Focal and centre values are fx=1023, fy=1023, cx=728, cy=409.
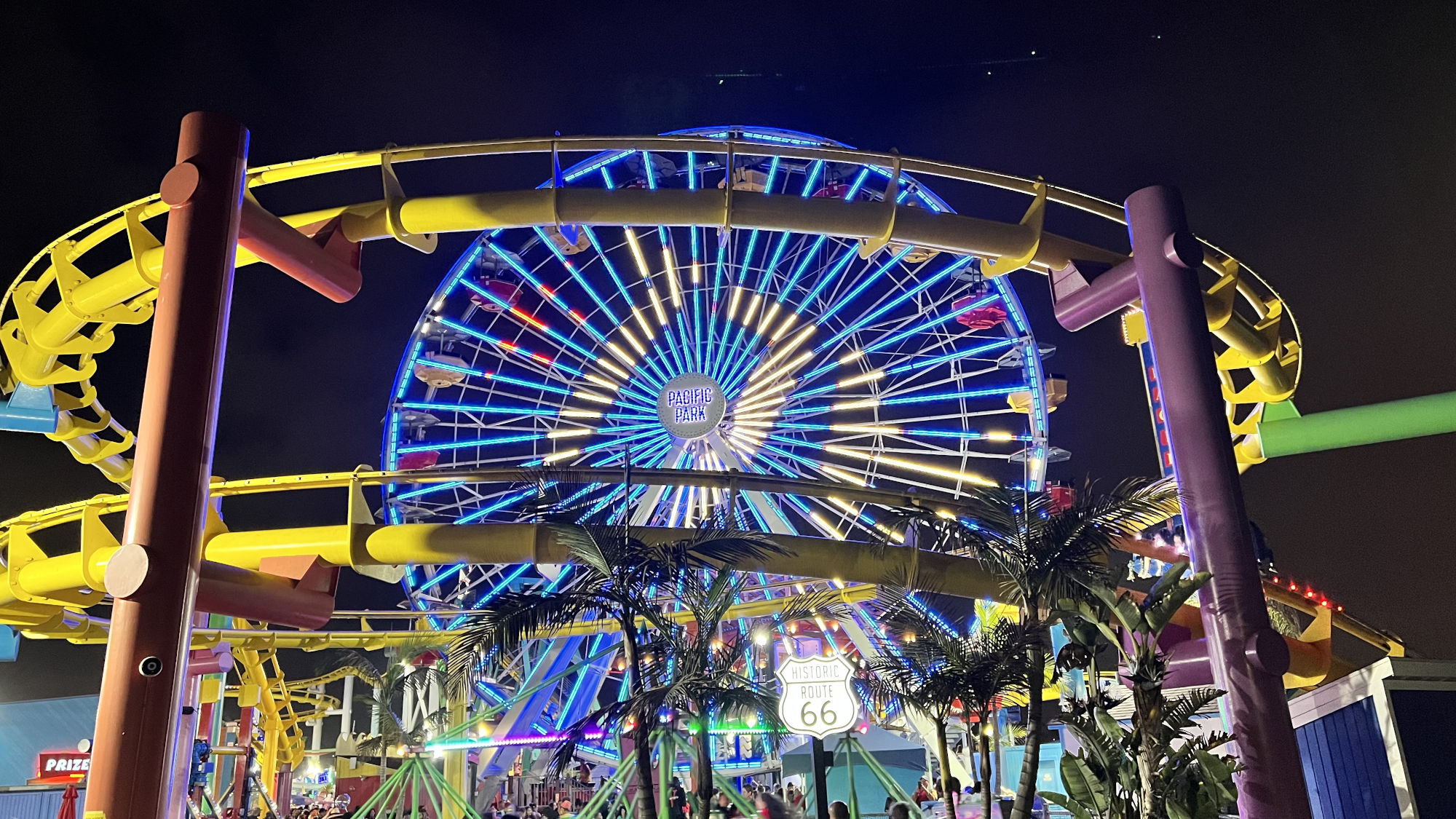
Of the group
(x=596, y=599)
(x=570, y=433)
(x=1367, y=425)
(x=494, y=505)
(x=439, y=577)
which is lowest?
(x=596, y=599)

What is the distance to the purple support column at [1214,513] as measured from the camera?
6.02 m

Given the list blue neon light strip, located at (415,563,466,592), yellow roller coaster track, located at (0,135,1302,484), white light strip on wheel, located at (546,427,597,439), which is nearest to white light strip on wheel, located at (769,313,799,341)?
white light strip on wheel, located at (546,427,597,439)

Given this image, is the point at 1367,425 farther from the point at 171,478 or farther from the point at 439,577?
the point at 439,577

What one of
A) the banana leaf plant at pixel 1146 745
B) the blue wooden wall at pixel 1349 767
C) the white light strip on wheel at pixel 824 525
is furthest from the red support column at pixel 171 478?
the white light strip on wheel at pixel 824 525

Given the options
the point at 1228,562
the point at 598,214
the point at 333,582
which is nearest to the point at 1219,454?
the point at 1228,562

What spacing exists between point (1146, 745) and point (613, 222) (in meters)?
5.27

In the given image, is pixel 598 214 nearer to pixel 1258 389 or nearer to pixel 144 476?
pixel 144 476

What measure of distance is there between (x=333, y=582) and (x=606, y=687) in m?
45.4

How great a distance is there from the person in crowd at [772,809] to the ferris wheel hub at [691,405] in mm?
10072

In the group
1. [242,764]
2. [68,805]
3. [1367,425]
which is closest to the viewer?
[68,805]

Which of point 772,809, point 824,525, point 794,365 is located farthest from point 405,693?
point 772,809

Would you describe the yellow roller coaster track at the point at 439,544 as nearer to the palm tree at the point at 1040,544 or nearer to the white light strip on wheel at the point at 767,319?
the palm tree at the point at 1040,544

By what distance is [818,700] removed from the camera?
8.86 m

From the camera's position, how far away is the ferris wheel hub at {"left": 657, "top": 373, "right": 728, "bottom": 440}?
19688 mm
